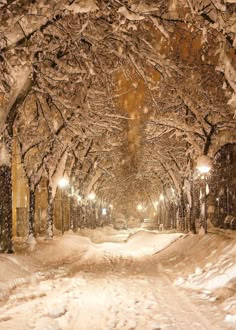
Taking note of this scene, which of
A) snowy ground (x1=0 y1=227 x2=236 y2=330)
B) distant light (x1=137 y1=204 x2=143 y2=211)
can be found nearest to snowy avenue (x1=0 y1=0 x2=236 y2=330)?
snowy ground (x1=0 y1=227 x2=236 y2=330)

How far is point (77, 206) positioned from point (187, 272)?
25.7 metres

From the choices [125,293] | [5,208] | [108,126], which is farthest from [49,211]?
[125,293]

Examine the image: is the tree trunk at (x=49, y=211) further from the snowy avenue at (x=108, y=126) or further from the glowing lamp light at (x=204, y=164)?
the glowing lamp light at (x=204, y=164)

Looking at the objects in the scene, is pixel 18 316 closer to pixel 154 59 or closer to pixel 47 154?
pixel 154 59

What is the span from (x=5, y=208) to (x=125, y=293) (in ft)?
19.1

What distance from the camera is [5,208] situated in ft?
45.6

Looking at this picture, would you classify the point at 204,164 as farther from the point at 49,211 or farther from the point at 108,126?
the point at 49,211

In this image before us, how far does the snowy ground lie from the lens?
23.4 feet

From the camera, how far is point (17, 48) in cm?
1082

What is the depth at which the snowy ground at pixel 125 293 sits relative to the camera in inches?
281

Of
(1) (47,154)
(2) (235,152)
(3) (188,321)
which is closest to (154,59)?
(3) (188,321)

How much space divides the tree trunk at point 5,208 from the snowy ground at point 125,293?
0.76 metres

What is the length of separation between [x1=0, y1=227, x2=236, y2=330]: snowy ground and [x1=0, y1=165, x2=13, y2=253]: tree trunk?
2.48 ft

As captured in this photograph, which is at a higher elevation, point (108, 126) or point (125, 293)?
point (108, 126)
